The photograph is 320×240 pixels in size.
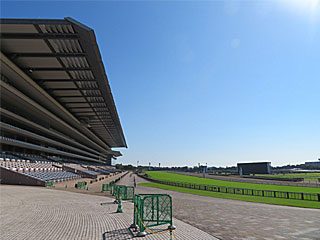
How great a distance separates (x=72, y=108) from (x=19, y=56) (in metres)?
24.5

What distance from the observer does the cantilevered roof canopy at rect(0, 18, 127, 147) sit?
19062 mm

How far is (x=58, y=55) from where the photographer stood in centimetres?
2423

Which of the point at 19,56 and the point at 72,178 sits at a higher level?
the point at 19,56

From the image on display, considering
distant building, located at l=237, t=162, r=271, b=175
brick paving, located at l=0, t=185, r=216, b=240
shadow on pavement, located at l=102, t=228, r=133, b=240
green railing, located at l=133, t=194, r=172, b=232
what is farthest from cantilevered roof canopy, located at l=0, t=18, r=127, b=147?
distant building, located at l=237, t=162, r=271, b=175

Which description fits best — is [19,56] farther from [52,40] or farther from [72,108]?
[72,108]

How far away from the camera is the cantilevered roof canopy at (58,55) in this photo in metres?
19.1

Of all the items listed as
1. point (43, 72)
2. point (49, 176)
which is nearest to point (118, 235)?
point (49, 176)

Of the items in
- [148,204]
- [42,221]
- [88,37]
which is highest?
[88,37]

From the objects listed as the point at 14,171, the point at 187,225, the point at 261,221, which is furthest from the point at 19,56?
the point at 261,221

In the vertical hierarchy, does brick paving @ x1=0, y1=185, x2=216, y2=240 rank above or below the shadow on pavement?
below

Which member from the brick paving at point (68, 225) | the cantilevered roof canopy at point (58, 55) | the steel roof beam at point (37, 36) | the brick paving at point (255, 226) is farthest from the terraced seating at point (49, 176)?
the brick paving at point (255, 226)

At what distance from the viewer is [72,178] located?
120 ft

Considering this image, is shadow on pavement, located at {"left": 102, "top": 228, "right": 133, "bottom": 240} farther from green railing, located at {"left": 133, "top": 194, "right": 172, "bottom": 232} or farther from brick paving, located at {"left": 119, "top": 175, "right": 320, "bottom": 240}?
brick paving, located at {"left": 119, "top": 175, "right": 320, "bottom": 240}

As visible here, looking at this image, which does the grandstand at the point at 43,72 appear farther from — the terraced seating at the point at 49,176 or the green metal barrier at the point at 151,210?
the green metal barrier at the point at 151,210
